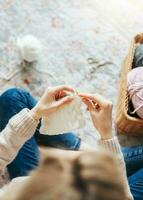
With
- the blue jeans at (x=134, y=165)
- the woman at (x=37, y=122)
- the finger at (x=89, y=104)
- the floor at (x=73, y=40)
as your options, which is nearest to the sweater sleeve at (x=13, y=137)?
the woman at (x=37, y=122)

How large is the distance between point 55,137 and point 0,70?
43 centimetres

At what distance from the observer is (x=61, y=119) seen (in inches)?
37.7

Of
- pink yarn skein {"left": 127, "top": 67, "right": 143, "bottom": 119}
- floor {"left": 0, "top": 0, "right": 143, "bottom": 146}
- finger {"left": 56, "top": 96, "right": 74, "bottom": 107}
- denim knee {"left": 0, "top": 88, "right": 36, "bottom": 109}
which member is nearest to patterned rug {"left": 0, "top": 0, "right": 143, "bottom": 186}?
floor {"left": 0, "top": 0, "right": 143, "bottom": 146}

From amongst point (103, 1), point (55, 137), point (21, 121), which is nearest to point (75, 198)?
point (21, 121)

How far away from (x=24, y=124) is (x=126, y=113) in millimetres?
392

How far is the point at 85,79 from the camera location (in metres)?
1.37

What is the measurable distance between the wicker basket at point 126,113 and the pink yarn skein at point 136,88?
0.02 m

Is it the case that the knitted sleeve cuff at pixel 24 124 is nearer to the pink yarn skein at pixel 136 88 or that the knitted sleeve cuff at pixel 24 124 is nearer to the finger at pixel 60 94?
the finger at pixel 60 94

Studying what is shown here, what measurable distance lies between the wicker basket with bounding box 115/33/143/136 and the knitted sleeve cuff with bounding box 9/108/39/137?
37 centimetres

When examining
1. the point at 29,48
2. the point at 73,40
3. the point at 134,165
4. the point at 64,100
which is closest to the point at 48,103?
the point at 64,100

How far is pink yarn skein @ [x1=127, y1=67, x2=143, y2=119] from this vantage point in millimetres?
1148

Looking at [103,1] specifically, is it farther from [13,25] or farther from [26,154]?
[26,154]

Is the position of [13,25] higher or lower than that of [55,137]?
higher

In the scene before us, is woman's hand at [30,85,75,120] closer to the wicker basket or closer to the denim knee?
the denim knee
